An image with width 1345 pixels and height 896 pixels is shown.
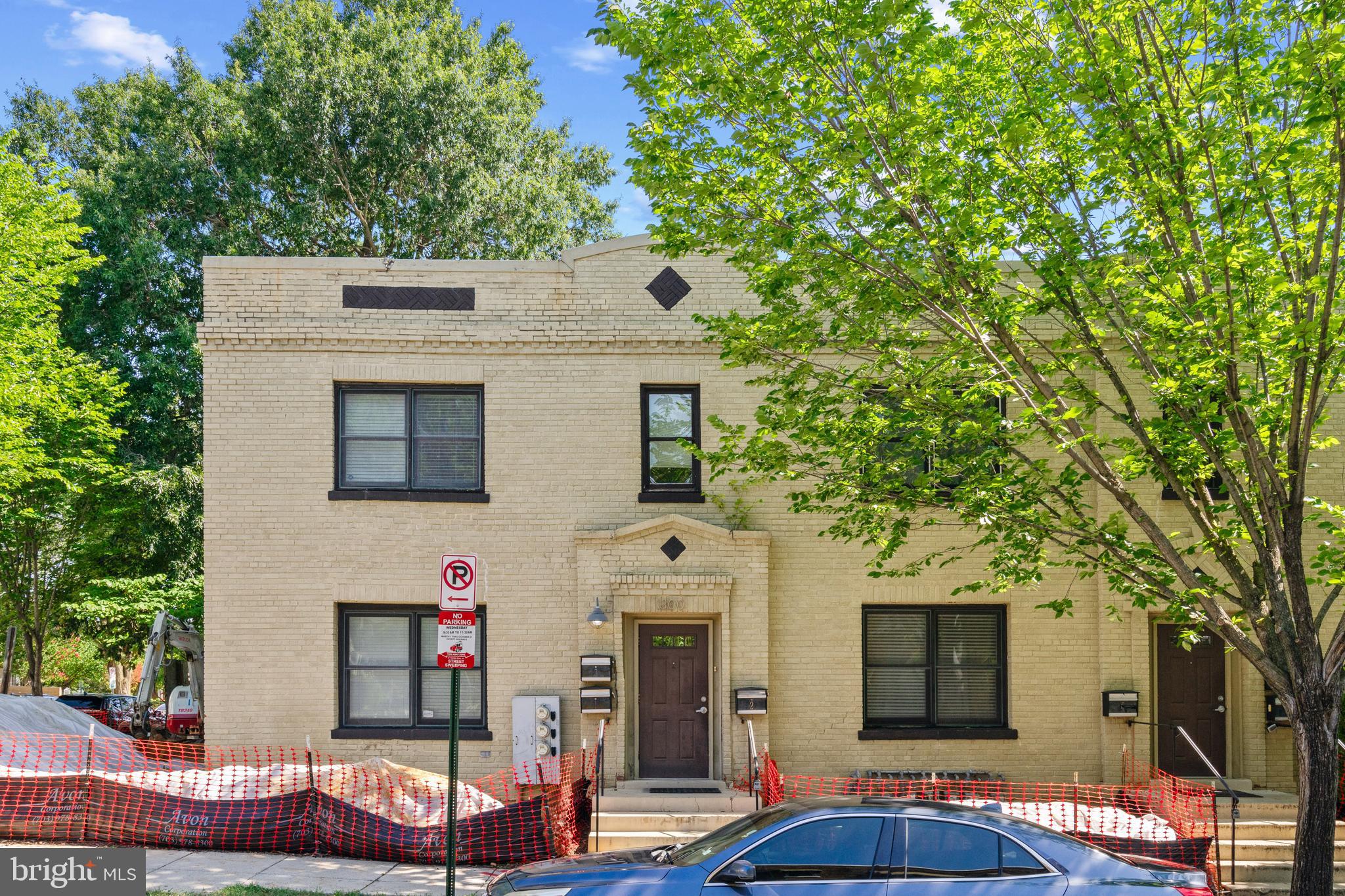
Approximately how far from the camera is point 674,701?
1392cm

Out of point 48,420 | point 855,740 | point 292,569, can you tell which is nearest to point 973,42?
point 855,740

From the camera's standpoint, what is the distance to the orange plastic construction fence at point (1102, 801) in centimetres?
1056

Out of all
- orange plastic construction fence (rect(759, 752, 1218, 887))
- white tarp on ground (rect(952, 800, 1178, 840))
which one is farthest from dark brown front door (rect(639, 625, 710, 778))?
white tarp on ground (rect(952, 800, 1178, 840))

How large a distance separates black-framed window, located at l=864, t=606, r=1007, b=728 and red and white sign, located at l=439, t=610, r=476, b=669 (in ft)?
22.7

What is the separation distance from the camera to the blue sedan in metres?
7.03

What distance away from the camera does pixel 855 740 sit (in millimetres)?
13805

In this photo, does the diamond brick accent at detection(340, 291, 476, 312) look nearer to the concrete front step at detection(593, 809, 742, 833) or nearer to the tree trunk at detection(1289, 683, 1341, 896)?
the concrete front step at detection(593, 809, 742, 833)

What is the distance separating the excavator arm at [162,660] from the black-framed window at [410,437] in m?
7.61

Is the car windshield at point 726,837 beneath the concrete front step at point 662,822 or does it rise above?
above

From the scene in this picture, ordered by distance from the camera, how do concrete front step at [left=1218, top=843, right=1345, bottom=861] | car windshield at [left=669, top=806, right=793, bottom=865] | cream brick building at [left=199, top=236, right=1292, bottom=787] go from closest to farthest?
car windshield at [left=669, top=806, right=793, bottom=865]
concrete front step at [left=1218, top=843, right=1345, bottom=861]
cream brick building at [left=199, top=236, right=1292, bottom=787]

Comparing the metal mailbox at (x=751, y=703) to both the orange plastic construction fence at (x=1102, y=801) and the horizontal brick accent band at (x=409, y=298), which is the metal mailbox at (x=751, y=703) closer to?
the orange plastic construction fence at (x=1102, y=801)

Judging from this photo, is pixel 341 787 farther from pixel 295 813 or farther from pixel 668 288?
pixel 668 288

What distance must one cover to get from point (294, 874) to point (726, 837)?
5.20 metres

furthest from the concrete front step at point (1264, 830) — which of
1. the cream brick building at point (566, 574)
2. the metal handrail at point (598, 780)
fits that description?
the metal handrail at point (598, 780)
